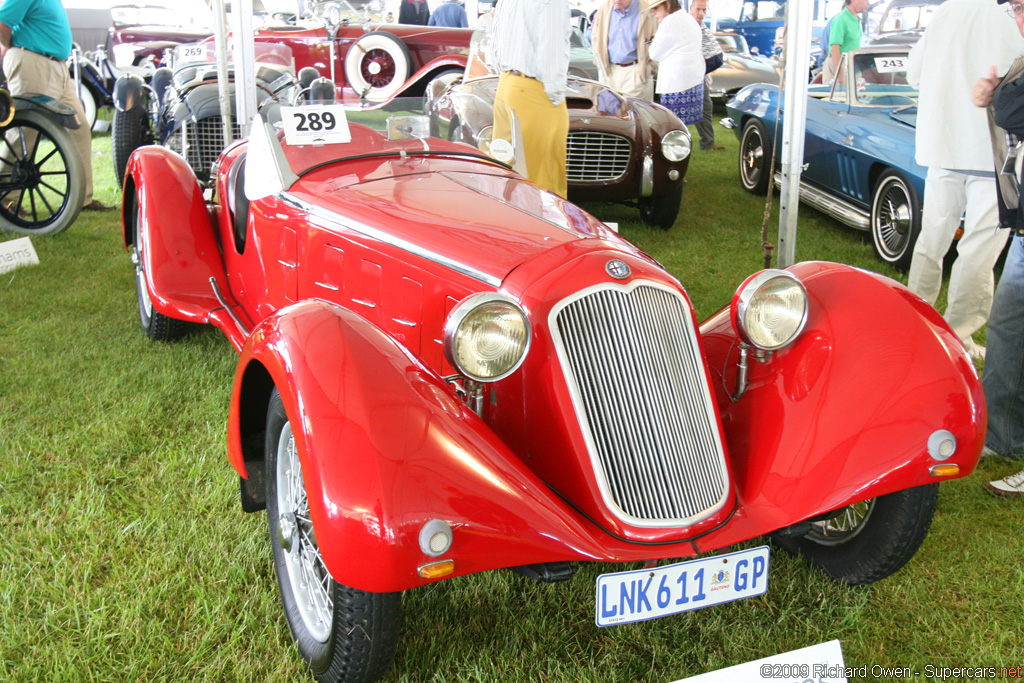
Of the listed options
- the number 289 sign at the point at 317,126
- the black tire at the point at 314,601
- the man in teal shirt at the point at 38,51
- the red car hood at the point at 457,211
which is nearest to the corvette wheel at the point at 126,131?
the man in teal shirt at the point at 38,51

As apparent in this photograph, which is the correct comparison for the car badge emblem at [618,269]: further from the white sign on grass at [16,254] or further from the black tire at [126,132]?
the black tire at [126,132]

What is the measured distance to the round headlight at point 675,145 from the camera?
591 centimetres

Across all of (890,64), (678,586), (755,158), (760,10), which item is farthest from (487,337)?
(760,10)

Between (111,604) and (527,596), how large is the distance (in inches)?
44.4

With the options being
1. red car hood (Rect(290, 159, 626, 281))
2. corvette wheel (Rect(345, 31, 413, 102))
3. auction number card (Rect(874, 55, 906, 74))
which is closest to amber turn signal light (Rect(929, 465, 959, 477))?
red car hood (Rect(290, 159, 626, 281))

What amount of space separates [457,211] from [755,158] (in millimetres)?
5814

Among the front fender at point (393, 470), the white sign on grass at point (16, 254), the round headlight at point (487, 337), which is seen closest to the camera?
the front fender at point (393, 470)

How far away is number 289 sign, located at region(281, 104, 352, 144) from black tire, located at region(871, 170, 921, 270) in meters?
3.69

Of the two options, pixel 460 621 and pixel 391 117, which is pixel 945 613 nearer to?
pixel 460 621

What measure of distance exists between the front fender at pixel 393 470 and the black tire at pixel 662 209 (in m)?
4.83

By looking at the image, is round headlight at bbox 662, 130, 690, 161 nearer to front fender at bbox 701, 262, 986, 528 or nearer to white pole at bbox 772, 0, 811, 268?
white pole at bbox 772, 0, 811, 268

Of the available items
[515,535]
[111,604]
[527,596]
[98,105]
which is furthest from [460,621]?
[98,105]

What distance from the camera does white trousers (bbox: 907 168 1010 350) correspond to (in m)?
3.77

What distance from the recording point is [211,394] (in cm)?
340
